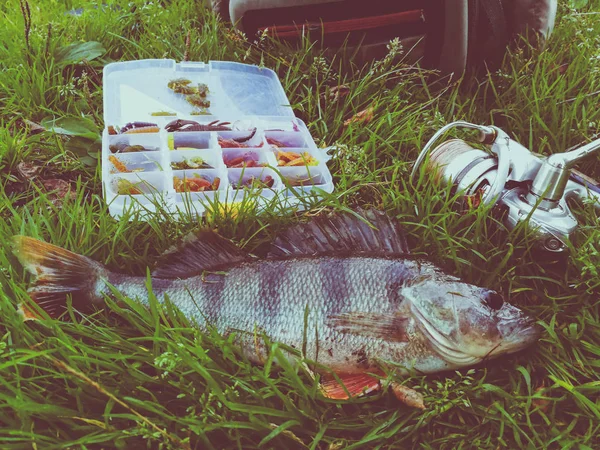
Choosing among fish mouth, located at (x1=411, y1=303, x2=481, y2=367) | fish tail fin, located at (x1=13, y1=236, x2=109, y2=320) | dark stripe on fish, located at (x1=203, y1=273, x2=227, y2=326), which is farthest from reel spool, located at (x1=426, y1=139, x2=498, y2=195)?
fish tail fin, located at (x1=13, y1=236, x2=109, y2=320)

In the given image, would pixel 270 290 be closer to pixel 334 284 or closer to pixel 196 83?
pixel 334 284

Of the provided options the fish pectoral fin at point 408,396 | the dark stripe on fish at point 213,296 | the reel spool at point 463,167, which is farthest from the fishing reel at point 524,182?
the dark stripe on fish at point 213,296

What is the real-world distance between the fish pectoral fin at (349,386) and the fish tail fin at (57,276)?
82 centimetres

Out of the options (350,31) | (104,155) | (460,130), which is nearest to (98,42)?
(104,155)

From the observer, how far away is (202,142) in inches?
116

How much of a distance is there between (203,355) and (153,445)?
0.29 m

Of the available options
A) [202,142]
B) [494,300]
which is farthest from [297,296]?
[202,142]

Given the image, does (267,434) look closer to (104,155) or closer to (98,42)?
(104,155)

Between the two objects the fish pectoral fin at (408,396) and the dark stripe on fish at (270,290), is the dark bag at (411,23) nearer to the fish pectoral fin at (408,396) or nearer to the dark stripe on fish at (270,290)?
the dark stripe on fish at (270,290)

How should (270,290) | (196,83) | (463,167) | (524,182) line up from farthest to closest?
(196,83)
(463,167)
(524,182)
(270,290)

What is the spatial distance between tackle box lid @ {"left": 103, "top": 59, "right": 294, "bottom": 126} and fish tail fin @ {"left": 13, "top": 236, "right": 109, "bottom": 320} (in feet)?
4.45

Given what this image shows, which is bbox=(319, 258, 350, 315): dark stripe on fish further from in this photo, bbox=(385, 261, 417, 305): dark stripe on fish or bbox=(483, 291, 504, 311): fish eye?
bbox=(483, 291, 504, 311): fish eye

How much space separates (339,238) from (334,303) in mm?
309

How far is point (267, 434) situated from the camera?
1695mm
